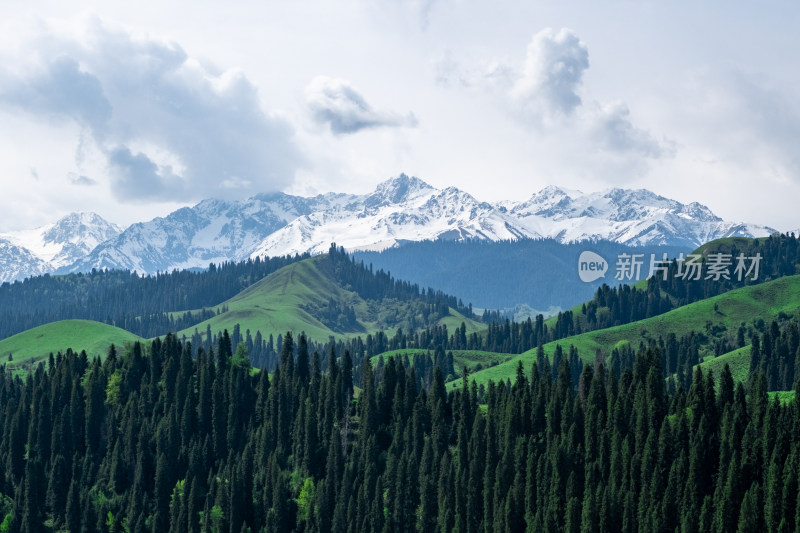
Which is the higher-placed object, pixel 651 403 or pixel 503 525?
pixel 651 403

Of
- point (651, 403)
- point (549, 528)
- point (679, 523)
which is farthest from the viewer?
point (651, 403)

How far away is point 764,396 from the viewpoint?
188250 mm

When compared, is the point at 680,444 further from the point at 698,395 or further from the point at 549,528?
the point at 549,528

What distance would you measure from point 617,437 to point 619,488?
12.8 m

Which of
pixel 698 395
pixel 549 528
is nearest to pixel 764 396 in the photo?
pixel 698 395

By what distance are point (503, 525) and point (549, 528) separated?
446 inches

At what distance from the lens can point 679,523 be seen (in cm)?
17450

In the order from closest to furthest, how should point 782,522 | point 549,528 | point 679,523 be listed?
point 782,522
point 679,523
point 549,528

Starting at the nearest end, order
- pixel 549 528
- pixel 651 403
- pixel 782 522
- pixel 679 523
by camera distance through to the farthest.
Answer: pixel 782 522
pixel 679 523
pixel 549 528
pixel 651 403

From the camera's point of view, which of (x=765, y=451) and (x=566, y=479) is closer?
(x=765, y=451)

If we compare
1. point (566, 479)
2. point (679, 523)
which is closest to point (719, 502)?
point (679, 523)

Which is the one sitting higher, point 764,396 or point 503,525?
point 764,396

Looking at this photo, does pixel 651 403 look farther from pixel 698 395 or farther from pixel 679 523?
pixel 679 523

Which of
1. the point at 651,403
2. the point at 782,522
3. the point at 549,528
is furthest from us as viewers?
the point at 651,403
